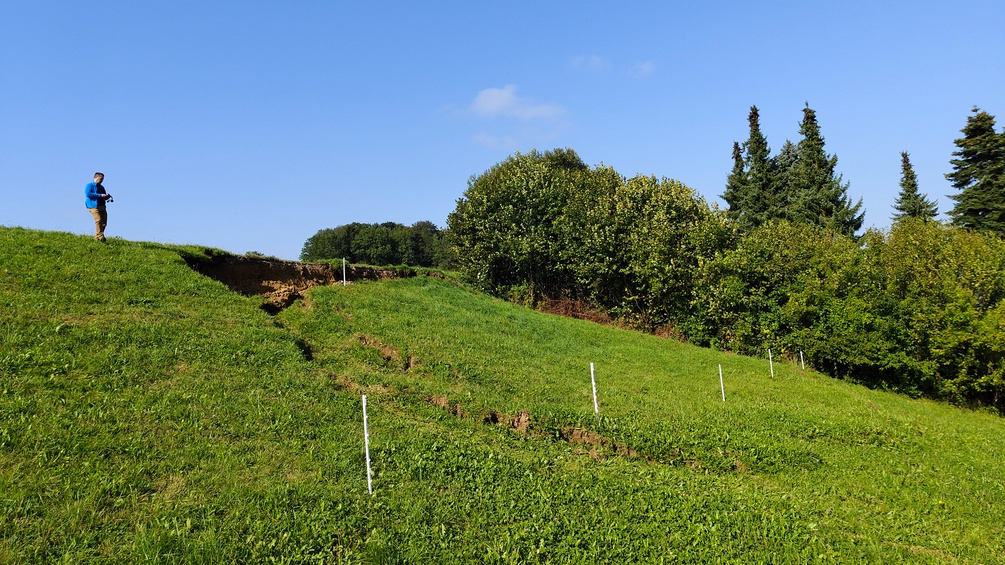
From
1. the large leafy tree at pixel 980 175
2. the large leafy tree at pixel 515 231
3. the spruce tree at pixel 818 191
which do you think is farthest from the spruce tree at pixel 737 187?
the large leafy tree at pixel 515 231

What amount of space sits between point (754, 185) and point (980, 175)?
18290 millimetres

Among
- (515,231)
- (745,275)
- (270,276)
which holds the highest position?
(515,231)

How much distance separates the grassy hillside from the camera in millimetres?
6324

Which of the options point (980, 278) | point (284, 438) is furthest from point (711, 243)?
point (284, 438)

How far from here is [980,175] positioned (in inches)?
1729

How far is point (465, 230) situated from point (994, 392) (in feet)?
105

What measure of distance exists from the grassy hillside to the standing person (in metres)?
0.66

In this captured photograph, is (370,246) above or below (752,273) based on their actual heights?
above

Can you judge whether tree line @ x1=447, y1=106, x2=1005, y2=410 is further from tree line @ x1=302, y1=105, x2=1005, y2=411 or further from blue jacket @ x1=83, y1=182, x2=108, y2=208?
blue jacket @ x1=83, y1=182, x2=108, y2=208

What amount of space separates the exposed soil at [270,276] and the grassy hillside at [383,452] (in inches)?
65.9

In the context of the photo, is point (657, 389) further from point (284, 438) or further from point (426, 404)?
point (284, 438)

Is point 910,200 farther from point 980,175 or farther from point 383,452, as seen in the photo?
point 383,452

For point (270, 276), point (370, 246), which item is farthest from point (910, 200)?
point (370, 246)

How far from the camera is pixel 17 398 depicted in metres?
7.87
